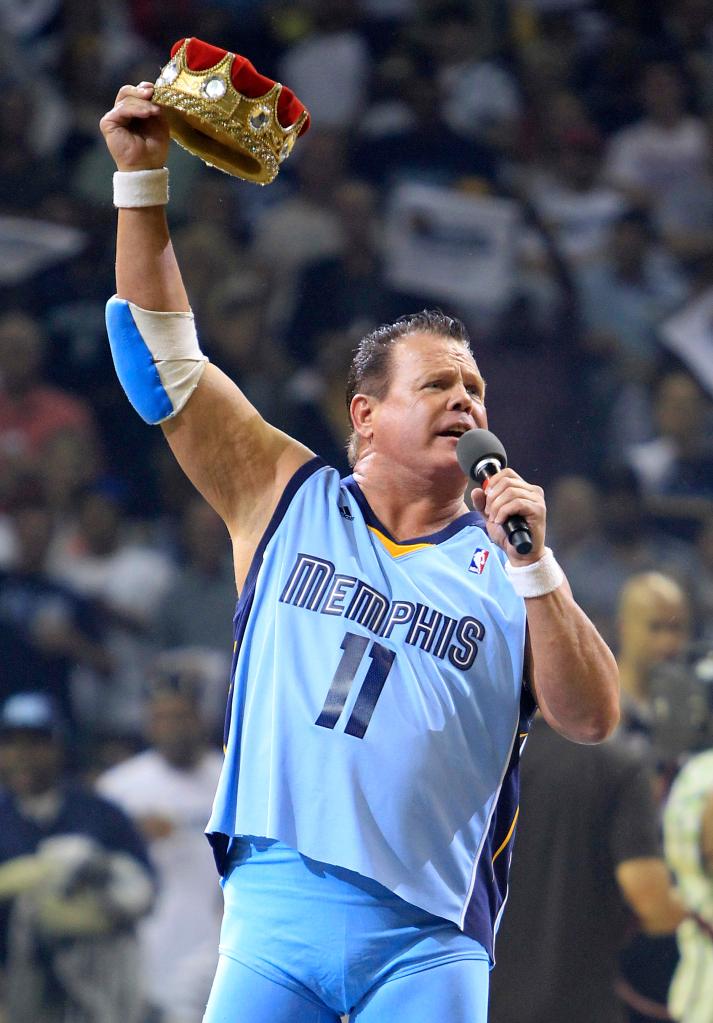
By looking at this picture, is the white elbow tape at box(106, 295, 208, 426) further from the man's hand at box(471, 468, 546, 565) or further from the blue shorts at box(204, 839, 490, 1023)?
the blue shorts at box(204, 839, 490, 1023)

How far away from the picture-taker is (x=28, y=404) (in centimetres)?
520

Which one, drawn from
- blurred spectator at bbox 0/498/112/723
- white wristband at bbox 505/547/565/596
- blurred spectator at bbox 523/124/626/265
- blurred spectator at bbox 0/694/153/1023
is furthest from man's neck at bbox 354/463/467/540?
blurred spectator at bbox 523/124/626/265

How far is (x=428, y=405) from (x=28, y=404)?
135 inches

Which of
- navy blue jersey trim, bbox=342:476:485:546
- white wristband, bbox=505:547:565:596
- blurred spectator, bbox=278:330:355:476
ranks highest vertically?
blurred spectator, bbox=278:330:355:476

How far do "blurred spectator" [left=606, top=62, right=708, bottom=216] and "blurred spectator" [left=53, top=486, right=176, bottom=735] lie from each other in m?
2.59

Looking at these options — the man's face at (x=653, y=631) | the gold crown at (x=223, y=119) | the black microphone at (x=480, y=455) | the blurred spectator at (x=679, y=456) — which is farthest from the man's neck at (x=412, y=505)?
the blurred spectator at (x=679, y=456)

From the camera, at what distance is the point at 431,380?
211cm

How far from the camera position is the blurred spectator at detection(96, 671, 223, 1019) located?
450cm

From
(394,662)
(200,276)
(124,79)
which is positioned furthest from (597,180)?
(394,662)

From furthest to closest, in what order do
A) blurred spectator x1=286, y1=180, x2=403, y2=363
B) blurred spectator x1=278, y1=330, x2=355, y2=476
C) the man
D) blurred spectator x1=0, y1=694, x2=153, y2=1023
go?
blurred spectator x1=286, y1=180, x2=403, y2=363 < blurred spectator x1=278, y1=330, x2=355, y2=476 < blurred spectator x1=0, y1=694, x2=153, y2=1023 < the man

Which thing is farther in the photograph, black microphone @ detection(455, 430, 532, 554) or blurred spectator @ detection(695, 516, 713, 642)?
blurred spectator @ detection(695, 516, 713, 642)

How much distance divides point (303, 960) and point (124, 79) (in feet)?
15.8

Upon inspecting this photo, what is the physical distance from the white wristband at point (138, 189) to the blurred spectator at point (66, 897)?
3044mm

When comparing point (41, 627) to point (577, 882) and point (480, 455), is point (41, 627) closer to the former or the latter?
point (577, 882)
